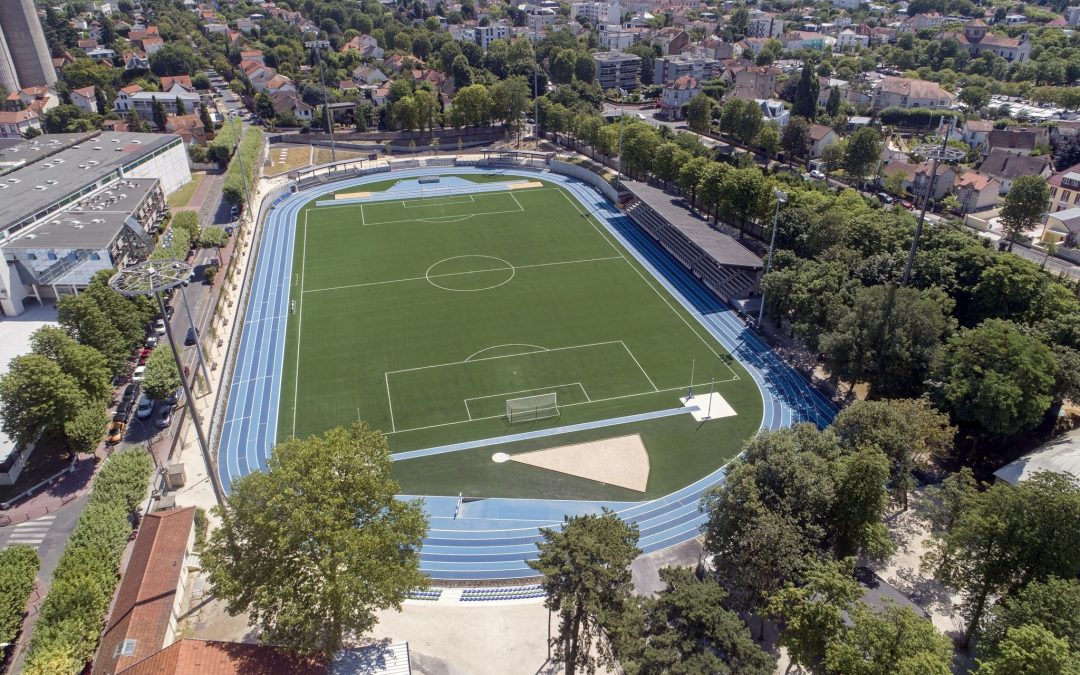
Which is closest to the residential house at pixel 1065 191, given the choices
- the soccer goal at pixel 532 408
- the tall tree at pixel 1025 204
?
the tall tree at pixel 1025 204

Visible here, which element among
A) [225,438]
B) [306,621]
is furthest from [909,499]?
[225,438]

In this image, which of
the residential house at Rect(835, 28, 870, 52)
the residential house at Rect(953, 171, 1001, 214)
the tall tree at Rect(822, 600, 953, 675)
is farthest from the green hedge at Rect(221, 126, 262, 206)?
the residential house at Rect(835, 28, 870, 52)

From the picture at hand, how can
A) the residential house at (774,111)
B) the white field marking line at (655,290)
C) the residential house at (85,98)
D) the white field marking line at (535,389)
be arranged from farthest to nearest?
the residential house at (85,98), the residential house at (774,111), the white field marking line at (655,290), the white field marking line at (535,389)

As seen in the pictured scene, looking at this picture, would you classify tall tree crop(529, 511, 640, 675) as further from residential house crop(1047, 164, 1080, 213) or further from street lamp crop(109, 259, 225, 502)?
residential house crop(1047, 164, 1080, 213)

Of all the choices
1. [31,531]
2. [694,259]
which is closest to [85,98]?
[31,531]

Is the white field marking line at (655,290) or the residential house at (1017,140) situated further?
the residential house at (1017,140)

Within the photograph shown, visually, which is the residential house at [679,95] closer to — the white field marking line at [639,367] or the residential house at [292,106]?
the residential house at [292,106]

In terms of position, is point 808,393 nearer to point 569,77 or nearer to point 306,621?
point 306,621
